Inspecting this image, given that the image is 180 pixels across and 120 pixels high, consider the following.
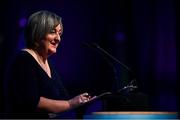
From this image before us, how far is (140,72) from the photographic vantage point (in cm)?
465

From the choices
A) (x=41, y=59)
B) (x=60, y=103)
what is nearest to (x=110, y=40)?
(x=41, y=59)

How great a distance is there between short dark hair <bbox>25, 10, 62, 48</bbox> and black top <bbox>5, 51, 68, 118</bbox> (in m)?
0.09

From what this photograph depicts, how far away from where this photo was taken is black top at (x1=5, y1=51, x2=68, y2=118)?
2.54m

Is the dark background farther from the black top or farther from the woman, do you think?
the black top

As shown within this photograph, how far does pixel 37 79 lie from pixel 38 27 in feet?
0.90

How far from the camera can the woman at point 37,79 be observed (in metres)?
2.55

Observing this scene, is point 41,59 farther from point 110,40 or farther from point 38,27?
point 110,40

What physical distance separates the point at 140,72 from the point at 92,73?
46 cm

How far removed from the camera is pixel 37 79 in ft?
8.60

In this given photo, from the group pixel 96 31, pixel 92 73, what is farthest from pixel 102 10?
pixel 92 73

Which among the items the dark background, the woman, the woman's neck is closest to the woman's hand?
the woman

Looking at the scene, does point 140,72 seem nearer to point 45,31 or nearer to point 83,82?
point 83,82

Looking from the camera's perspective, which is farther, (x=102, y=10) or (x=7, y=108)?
(x=102, y=10)

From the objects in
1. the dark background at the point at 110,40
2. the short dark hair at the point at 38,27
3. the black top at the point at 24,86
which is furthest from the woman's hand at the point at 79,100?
the dark background at the point at 110,40
